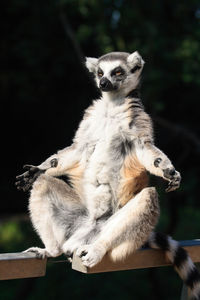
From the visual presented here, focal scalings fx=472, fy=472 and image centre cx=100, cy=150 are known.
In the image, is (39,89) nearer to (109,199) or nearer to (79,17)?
(79,17)

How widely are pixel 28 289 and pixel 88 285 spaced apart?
0.73 meters

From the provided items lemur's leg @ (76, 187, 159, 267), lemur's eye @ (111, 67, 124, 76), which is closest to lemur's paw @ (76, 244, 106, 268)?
lemur's leg @ (76, 187, 159, 267)

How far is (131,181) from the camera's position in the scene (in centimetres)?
262

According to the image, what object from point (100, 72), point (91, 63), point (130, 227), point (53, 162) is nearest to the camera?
point (130, 227)

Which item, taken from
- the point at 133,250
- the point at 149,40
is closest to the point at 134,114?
the point at 133,250

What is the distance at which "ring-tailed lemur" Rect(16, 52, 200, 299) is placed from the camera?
8.07 feet

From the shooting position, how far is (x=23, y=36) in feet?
23.3

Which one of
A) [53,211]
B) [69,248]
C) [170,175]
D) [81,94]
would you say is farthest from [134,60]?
[81,94]

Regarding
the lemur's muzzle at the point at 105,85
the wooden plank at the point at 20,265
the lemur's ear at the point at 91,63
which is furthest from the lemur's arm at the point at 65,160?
the wooden plank at the point at 20,265

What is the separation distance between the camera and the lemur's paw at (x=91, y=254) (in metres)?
2.35

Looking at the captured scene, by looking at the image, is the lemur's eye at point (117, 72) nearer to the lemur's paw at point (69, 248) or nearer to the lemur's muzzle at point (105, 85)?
the lemur's muzzle at point (105, 85)

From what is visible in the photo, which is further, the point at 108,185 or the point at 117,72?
the point at 117,72

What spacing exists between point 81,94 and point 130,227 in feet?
20.6

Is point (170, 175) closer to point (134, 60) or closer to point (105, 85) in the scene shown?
point (105, 85)
